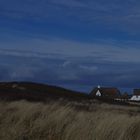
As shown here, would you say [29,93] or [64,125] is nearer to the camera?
[64,125]

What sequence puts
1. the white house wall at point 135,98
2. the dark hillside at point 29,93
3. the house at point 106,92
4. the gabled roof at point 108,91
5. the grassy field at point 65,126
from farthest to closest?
the white house wall at point 135,98 < the gabled roof at point 108,91 < the house at point 106,92 < the dark hillside at point 29,93 < the grassy field at point 65,126

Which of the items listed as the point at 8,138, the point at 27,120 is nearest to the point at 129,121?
the point at 8,138

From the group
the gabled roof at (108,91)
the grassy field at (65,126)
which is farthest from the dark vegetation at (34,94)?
the gabled roof at (108,91)

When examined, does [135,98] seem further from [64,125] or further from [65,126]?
[65,126]

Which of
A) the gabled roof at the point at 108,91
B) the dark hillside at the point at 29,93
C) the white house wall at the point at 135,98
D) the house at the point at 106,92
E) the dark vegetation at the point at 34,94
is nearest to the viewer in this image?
A: the dark hillside at the point at 29,93

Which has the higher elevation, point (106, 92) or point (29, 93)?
point (106, 92)

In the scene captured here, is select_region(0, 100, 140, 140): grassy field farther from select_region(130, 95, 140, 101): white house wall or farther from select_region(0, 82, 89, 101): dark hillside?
select_region(130, 95, 140, 101): white house wall

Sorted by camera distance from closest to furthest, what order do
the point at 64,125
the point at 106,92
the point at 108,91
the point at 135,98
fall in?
1. the point at 64,125
2. the point at 106,92
3. the point at 108,91
4. the point at 135,98

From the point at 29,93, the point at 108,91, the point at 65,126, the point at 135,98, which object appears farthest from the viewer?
the point at 135,98

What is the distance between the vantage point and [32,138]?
41.0ft

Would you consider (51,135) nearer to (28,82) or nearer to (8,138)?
(8,138)

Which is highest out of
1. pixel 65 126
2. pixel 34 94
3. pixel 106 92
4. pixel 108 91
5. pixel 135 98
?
pixel 108 91

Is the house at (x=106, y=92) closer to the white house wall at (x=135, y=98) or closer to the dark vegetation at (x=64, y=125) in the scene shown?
the white house wall at (x=135, y=98)

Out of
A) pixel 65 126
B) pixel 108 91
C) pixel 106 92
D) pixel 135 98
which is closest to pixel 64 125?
pixel 65 126
